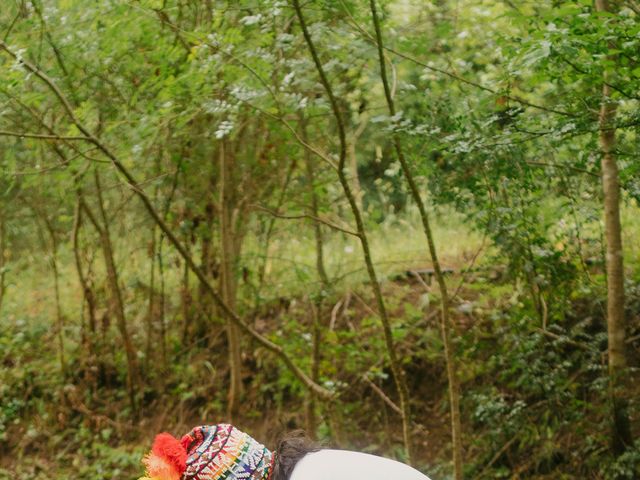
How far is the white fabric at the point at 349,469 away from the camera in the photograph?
1917mm

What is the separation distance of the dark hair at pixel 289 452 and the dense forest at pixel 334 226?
1.10 feet

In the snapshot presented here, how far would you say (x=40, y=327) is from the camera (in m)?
8.41

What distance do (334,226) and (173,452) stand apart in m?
2.11

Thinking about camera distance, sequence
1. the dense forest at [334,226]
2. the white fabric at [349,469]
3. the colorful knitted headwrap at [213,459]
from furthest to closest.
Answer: the dense forest at [334,226]
the colorful knitted headwrap at [213,459]
the white fabric at [349,469]

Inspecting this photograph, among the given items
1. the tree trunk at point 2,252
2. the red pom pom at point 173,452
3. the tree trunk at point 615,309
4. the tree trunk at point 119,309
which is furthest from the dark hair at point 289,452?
the tree trunk at point 2,252

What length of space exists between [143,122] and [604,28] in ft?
9.43

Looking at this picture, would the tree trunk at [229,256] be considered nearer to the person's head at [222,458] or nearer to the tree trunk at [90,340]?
the tree trunk at [90,340]

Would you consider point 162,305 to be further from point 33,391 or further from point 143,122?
Result: point 143,122

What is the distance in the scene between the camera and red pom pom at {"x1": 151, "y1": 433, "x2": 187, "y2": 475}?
80.6 inches

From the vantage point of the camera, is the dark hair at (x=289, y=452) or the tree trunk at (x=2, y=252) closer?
the dark hair at (x=289, y=452)

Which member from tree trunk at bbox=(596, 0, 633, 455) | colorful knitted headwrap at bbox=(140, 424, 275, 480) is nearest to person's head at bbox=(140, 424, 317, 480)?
colorful knitted headwrap at bbox=(140, 424, 275, 480)

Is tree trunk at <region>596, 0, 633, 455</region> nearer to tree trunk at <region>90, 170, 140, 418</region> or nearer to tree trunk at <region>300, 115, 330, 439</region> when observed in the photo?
tree trunk at <region>300, 115, 330, 439</region>

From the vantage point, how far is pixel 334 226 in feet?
13.1

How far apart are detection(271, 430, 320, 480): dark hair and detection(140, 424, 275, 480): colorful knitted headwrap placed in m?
0.04
